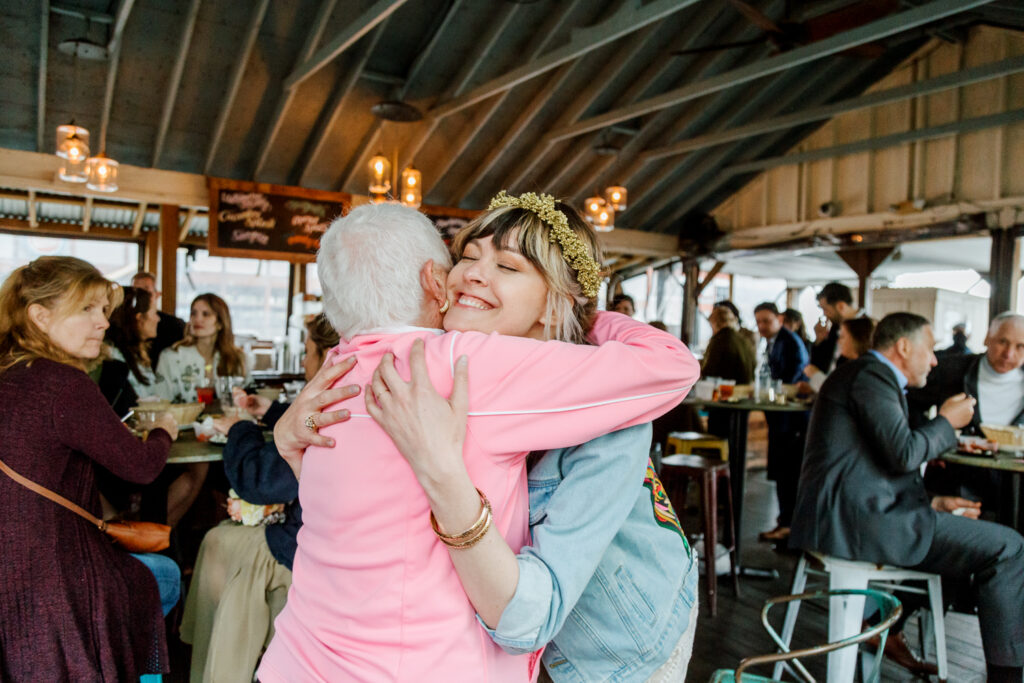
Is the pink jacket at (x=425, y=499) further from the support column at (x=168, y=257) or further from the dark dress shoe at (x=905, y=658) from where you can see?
the support column at (x=168, y=257)

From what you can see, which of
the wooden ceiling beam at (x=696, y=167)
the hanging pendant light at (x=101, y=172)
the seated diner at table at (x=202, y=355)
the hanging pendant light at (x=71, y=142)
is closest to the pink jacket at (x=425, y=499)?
the seated diner at table at (x=202, y=355)

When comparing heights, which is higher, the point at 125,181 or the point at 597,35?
the point at 597,35

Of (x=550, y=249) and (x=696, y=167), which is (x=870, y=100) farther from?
(x=550, y=249)

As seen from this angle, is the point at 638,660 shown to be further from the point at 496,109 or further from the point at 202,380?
the point at 496,109

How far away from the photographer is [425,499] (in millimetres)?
1022

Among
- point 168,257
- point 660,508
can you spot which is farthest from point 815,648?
point 168,257

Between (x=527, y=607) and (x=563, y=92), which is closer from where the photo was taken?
(x=527, y=607)

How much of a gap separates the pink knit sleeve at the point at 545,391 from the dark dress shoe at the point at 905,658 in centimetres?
282

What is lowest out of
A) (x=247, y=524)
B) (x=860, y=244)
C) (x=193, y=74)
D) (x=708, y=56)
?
(x=247, y=524)

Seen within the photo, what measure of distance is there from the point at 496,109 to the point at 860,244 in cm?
547

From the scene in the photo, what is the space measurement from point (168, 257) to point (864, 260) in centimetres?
966

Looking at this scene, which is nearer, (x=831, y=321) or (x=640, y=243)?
(x=831, y=321)

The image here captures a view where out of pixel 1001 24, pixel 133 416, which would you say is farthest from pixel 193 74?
pixel 1001 24

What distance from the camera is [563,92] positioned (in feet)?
26.9
